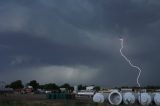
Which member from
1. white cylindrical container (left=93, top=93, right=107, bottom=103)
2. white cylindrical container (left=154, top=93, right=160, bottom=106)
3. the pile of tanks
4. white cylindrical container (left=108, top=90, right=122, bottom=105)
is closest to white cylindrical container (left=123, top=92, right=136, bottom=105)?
the pile of tanks

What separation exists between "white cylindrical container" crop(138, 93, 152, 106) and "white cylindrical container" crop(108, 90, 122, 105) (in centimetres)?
408

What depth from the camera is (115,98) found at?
77.2 m

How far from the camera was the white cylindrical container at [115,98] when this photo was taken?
75.8m

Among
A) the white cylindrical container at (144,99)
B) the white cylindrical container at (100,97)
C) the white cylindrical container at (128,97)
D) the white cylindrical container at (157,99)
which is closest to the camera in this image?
the white cylindrical container at (128,97)

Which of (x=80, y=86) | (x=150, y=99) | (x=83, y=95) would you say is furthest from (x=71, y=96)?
(x=80, y=86)

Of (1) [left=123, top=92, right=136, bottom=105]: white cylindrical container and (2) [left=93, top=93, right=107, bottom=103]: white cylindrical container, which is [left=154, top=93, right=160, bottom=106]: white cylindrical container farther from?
(2) [left=93, top=93, right=107, bottom=103]: white cylindrical container

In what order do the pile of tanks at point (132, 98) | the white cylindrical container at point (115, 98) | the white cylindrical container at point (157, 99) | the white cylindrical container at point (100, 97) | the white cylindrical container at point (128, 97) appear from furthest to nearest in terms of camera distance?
the white cylindrical container at point (100, 97) < the white cylindrical container at point (115, 98) < the white cylindrical container at point (157, 99) < the pile of tanks at point (132, 98) < the white cylindrical container at point (128, 97)

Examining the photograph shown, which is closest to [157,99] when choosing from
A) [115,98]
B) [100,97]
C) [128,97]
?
[128,97]

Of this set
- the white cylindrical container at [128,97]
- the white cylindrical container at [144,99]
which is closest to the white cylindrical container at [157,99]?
the white cylindrical container at [144,99]

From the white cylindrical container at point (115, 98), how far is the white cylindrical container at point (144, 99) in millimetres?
4082

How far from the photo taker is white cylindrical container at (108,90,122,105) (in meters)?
75.8

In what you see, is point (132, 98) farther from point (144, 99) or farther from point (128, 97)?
point (144, 99)

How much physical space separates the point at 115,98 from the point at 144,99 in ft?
20.0

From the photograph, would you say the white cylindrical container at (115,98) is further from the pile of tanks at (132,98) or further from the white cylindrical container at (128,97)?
the white cylindrical container at (128,97)
